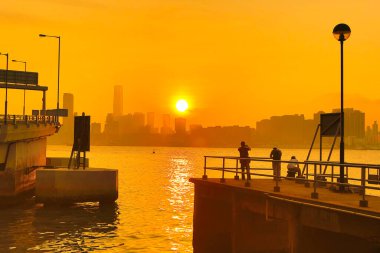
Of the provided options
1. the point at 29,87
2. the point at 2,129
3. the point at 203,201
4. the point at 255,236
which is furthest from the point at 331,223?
the point at 29,87

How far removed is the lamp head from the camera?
1905cm

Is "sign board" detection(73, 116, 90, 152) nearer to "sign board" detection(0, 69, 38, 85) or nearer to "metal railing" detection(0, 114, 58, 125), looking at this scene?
"metal railing" detection(0, 114, 58, 125)

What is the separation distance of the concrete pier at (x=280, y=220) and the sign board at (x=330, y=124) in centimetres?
264

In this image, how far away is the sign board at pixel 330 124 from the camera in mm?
20312

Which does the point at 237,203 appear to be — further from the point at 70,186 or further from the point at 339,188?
the point at 70,186

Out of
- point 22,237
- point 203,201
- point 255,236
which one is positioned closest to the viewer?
point 255,236

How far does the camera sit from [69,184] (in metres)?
40.2

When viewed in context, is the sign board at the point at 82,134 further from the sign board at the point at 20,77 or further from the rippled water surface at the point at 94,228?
the sign board at the point at 20,77

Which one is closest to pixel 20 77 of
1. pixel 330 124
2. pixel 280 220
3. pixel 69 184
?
pixel 69 184

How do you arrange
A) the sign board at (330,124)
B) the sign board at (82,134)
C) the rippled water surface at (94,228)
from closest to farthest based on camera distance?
1. the sign board at (330,124)
2. the rippled water surface at (94,228)
3. the sign board at (82,134)

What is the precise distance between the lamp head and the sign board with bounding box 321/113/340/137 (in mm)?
3195

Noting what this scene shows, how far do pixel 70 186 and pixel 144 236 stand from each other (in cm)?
1013

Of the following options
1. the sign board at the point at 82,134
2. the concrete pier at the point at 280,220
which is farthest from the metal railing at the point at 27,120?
the concrete pier at the point at 280,220

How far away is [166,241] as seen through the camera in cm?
3147
